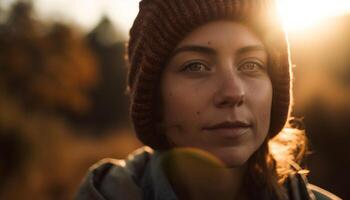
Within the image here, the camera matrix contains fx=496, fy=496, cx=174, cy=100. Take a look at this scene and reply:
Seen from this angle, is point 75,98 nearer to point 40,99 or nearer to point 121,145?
point 40,99

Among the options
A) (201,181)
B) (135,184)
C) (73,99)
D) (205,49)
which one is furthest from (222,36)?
(73,99)

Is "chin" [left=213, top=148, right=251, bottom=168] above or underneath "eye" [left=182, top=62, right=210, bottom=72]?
underneath

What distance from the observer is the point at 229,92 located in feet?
6.85

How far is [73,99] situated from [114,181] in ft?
51.7

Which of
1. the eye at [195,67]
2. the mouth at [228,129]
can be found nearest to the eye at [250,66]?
the eye at [195,67]

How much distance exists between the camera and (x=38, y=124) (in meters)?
10.6

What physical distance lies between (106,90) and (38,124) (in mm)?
12900

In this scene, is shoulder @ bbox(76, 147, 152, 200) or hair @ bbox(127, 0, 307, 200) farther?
shoulder @ bbox(76, 147, 152, 200)

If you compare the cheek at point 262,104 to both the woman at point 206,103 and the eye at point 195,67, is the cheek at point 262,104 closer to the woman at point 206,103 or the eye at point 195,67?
the woman at point 206,103

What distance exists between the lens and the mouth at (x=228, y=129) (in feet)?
6.98

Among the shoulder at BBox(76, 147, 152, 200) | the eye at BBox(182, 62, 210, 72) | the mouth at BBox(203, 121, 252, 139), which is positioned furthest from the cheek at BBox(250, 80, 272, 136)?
the shoulder at BBox(76, 147, 152, 200)

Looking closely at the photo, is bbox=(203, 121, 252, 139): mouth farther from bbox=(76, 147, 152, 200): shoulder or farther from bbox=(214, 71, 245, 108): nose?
bbox=(76, 147, 152, 200): shoulder

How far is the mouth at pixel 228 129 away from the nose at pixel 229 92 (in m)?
0.08

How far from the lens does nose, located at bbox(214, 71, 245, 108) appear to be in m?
2.09
